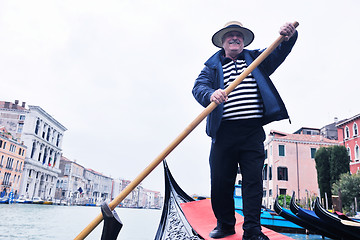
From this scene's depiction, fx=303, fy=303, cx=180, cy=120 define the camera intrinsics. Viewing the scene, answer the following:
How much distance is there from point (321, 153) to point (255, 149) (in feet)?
42.9

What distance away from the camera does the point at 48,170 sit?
107ft

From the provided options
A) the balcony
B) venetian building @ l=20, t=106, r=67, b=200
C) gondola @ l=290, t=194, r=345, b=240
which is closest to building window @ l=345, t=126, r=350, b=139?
gondola @ l=290, t=194, r=345, b=240

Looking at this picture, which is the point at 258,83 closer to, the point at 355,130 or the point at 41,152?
the point at 355,130

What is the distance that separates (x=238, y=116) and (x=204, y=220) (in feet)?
2.39

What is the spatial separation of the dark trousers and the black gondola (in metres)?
0.23

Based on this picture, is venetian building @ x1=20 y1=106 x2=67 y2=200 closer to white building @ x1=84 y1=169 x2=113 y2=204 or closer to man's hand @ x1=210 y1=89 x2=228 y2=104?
white building @ x1=84 y1=169 x2=113 y2=204

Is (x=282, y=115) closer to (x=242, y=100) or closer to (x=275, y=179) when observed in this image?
(x=242, y=100)

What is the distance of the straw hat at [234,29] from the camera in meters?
1.38

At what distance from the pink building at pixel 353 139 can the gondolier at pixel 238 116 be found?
13.9m

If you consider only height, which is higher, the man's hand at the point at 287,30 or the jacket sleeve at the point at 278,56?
the man's hand at the point at 287,30

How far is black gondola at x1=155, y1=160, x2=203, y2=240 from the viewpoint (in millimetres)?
1644

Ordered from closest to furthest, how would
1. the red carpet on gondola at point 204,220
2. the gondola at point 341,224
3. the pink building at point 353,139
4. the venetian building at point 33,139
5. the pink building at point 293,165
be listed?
the red carpet on gondola at point 204,220
the gondola at point 341,224
the pink building at point 353,139
the pink building at point 293,165
the venetian building at point 33,139

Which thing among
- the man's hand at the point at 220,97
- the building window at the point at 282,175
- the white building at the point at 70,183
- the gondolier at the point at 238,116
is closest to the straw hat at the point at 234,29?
the gondolier at the point at 238,116

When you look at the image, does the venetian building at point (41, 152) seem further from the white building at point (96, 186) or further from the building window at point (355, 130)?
the building window at point (355, 130)
